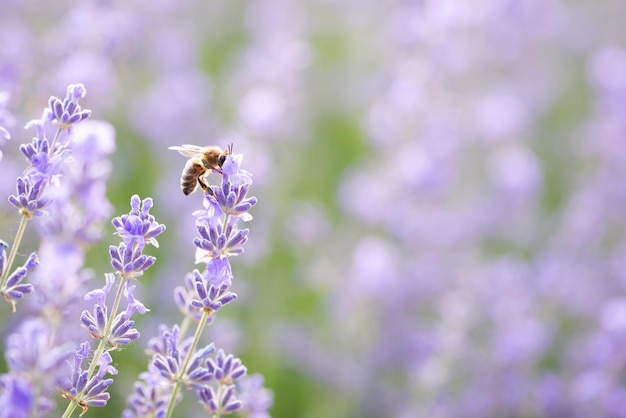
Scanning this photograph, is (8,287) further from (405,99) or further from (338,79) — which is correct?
(338,79)

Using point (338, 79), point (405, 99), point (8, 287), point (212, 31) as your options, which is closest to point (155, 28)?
point (212, 31)

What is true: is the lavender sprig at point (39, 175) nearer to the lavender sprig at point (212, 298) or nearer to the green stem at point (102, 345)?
the green stem at point (102, 345)

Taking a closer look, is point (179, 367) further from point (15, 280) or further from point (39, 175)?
point (39, 175)

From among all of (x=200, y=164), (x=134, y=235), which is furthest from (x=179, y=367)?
(x=200, y=164)

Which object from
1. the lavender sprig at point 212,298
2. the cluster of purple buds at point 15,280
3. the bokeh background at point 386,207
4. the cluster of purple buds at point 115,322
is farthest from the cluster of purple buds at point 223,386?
the bokeh background at point 386,207

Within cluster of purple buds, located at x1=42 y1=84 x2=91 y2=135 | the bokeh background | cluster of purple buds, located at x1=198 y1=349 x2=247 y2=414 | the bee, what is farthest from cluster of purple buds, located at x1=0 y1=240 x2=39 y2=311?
the bokeh background

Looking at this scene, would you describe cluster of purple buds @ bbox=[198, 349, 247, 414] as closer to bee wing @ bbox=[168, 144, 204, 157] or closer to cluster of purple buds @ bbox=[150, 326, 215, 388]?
cluster of purple buds @ bbox=[150, 326, 215, 388]
